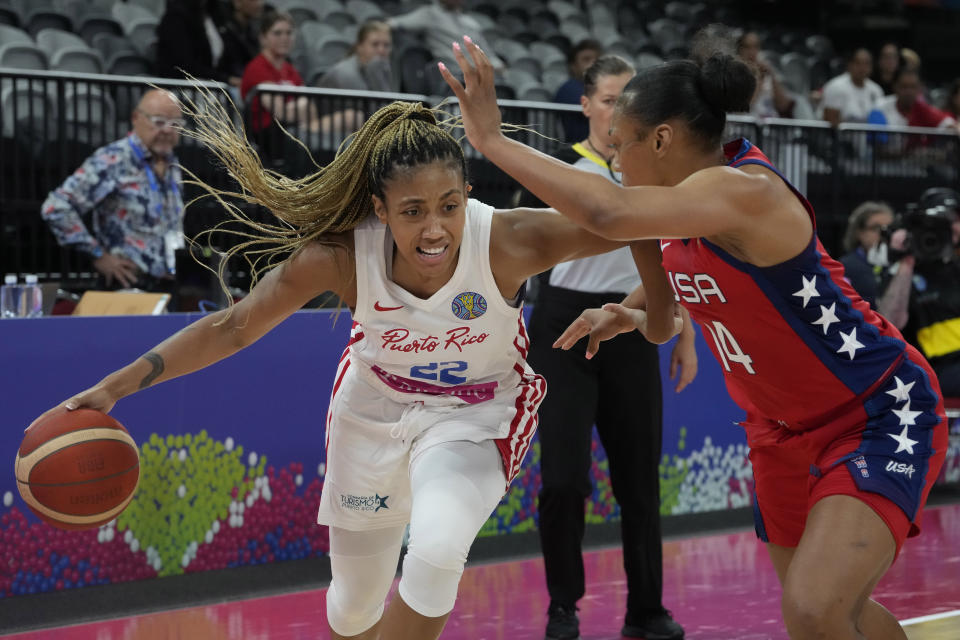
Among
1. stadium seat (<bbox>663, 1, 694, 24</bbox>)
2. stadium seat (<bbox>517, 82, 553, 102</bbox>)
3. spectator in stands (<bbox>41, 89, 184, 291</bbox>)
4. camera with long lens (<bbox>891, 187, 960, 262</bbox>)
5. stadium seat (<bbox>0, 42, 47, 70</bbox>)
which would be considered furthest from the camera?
stadium seat (<bbox>663, 1, 694, 24</bbox>)

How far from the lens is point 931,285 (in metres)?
6.97

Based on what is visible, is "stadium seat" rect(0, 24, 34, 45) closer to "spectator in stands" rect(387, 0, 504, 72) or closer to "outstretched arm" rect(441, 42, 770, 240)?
"spectator in stands" rect(387, 0, 504, 72)

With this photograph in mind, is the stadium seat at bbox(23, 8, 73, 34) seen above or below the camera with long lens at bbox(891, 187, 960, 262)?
above

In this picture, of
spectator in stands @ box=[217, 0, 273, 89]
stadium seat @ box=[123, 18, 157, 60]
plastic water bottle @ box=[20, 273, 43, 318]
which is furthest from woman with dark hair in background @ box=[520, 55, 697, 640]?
stadium seat @ box=[123, 18, 157, 60]

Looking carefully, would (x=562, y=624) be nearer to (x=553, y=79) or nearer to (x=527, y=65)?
(x=553, y=79)

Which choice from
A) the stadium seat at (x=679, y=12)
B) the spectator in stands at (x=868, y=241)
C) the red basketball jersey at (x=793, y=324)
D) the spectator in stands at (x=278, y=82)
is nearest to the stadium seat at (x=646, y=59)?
the stadium seat at (x=679, y=12)

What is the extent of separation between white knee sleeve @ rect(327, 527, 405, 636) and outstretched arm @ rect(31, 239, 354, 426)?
58 centimetres

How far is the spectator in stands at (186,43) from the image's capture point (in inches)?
283

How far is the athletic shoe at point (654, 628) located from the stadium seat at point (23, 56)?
202 inches

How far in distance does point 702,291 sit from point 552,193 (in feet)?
1.65

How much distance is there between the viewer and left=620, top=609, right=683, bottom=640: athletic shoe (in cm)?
435

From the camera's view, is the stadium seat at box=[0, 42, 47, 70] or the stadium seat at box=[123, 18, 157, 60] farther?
the stadium seat at box=[123, 18, 157, 60]

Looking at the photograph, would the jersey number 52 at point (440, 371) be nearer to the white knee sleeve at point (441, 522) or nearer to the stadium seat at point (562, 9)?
the white knee sleeve at point (441, 522)

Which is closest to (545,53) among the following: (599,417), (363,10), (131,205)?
(363,10)
